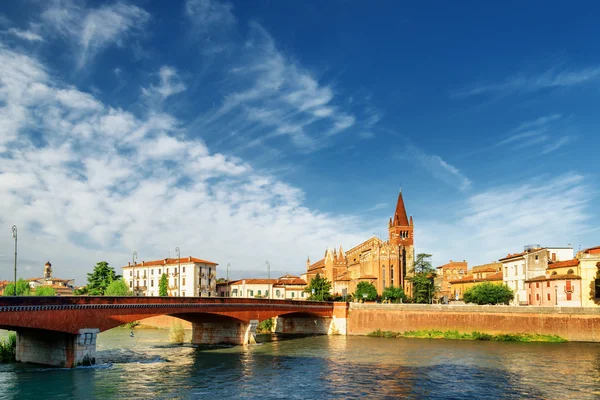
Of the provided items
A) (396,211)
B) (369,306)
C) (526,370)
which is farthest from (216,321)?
(396,211)

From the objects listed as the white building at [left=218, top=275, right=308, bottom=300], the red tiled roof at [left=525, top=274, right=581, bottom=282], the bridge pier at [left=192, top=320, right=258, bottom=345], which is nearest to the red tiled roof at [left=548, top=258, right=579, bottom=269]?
the red tiled roof at [left=525, top=274, right=581, bottom=282]

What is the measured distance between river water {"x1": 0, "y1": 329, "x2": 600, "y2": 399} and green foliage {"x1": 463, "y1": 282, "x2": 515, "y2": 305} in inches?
833

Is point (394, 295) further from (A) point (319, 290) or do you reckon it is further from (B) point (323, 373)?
(B) point (323, 373)

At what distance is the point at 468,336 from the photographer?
75.4 m

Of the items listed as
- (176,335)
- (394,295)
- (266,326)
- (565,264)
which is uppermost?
Answer: (565,264)

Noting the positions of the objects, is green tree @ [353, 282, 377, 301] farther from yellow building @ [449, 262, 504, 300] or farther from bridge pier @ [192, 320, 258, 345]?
bridge pier @ [192, 320, 258, 345]

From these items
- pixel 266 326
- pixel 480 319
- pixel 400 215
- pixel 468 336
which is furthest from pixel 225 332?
pixel 400 215

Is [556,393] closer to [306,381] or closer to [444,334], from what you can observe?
[306,381]

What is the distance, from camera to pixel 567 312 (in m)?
71.6

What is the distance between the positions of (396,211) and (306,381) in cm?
9386

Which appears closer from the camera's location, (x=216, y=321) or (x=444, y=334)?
(x=216, y=321)

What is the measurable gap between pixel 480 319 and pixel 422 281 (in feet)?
98.1

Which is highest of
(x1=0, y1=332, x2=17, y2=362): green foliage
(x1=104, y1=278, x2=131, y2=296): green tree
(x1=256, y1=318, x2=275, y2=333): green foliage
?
(x1=104, y1=278, x2=131, y2=296): green tree

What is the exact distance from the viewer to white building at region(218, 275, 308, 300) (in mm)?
133625
